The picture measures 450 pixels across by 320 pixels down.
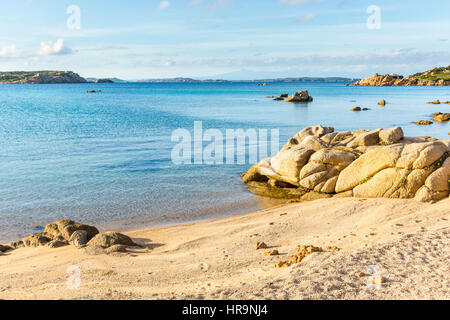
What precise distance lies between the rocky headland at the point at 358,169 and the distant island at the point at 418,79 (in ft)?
514

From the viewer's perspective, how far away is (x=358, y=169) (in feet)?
52.7

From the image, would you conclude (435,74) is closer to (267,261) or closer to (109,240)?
(267,261)

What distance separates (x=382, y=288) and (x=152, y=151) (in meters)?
22.5

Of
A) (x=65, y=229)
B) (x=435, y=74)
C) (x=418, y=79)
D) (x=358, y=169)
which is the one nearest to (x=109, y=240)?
(x=65, y=229)

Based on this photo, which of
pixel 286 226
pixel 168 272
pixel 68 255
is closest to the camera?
pixel 168 272

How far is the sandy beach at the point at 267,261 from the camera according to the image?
25.3ft

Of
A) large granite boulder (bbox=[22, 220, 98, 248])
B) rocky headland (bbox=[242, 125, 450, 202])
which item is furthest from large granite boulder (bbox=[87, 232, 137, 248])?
rocky headland (bbox=[242, 125, 450, 202])

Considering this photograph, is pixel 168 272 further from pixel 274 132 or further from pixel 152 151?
pixel 274 132

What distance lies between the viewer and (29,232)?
1369 centimetres

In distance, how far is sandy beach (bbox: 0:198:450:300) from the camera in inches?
304

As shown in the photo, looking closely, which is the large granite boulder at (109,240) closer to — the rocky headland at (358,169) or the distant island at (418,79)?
the rocky headland at (358,169)

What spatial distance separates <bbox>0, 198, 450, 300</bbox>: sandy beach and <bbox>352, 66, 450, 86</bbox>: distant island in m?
163
